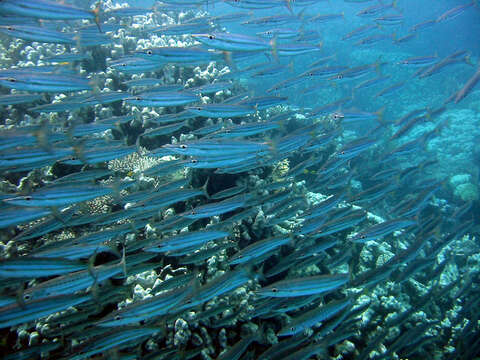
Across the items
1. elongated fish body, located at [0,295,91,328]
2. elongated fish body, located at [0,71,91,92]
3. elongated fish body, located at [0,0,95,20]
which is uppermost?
elongated fish body, located at [0,0,95,20]

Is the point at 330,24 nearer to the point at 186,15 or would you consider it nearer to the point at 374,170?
the point at 186,15

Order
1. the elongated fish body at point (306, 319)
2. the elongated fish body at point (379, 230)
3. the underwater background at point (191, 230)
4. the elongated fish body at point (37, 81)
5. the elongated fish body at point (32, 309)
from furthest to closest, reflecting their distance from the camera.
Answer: the elongated fish body at point (379, 230)
the elongated fish body at point (37, 81)
the elongated fish body at point (306, 319)
the underwater background at point (191, 230)
the elongated fish body at point (32, 309)

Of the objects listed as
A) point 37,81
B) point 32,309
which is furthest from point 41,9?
point 32,309

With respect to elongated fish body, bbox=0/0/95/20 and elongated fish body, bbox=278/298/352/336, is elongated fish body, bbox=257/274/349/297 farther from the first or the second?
elongated fish body, bbox=0/0/95/20

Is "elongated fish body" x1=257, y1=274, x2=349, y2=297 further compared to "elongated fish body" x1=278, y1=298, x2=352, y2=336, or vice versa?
"elongated fish body" x1=278, y1=298, x2=352, y2=336

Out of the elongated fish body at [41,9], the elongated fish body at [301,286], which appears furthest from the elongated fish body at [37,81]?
the elongated fish body at [301,286]

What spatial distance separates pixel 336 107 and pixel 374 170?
5.17 metres

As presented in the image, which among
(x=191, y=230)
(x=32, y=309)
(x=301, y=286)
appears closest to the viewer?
(x=32, y=309)

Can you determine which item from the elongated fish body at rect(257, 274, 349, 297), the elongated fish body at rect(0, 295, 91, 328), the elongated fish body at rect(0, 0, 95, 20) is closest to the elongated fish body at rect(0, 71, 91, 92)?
the elongated fish body at rect(0, 0, 95, 20)

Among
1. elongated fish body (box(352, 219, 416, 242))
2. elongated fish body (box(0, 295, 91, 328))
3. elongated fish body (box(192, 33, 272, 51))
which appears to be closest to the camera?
elongated fish body (box(0, 295, 91, 328))

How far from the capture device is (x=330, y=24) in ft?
89.9

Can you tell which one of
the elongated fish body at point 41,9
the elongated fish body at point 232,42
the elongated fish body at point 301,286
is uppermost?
the elongated fish body at point 41,9

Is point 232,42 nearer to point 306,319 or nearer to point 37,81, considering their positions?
point 37,81

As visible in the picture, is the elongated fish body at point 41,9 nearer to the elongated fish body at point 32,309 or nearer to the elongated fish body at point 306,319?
the elongated fish body at point 32,309
